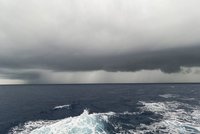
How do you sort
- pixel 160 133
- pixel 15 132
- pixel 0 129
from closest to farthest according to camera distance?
1. pixel 160 133
2. pixel 15 132
3. pixel 0 129

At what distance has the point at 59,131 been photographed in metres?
45.1

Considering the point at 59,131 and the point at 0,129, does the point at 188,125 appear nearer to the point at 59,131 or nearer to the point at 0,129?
the point at 59,131

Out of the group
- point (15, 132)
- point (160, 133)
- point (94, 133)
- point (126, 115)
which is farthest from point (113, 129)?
point (15, 132)

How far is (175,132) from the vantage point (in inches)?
1841

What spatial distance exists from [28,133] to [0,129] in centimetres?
1349

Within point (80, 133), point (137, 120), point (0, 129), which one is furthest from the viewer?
point (137, 120)

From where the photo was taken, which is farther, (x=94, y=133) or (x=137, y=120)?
(x=137, y=120)

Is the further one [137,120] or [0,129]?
[137,120]

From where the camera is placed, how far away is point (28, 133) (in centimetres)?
4706

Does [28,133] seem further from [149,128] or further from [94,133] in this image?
[149,128]

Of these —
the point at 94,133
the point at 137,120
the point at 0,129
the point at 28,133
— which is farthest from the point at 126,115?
the point at 0,129

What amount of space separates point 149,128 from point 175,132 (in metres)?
7.28

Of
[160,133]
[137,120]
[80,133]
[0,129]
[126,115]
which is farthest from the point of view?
[126,115]

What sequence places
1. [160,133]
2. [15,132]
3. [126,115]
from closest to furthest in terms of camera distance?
[160,133], [15,132], [126,115]
